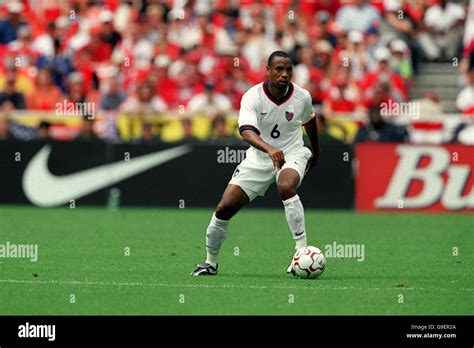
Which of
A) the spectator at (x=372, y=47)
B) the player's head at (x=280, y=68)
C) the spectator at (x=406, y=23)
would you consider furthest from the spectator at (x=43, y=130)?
the player's head at (x=280, y=68)

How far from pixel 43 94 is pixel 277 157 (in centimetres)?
1341

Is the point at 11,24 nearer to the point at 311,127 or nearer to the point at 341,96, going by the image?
the point at 341,96

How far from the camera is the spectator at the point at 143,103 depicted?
82.8 feet

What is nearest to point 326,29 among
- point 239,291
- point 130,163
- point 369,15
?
point 369,15

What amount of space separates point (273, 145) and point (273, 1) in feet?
46.8

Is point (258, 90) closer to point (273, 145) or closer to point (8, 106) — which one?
point (273, 145)

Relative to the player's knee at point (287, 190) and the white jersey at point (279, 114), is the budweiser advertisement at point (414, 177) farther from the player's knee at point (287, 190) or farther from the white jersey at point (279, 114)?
the player's knee at point (287, 190)

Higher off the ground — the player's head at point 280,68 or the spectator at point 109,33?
the spectator at point 109,33

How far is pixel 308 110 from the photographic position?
14672mm

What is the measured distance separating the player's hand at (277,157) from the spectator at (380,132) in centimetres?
1071

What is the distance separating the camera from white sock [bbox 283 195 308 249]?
46.1 ft

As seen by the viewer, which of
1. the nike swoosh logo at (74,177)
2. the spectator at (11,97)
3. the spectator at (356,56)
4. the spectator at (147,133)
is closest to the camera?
the nike swoosh logo at (74,177)

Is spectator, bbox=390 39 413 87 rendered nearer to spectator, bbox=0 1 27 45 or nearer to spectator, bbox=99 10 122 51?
spectator, bbox=99 10 122 51

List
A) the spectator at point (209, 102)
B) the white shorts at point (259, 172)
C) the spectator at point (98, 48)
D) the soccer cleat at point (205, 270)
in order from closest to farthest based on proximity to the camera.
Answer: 1. the white shorts at point (259, 172)
2. the soccer cleat at point (205, 270)
3. the spectator at point (209, 102)
4. the spectator at point (98, 48)
